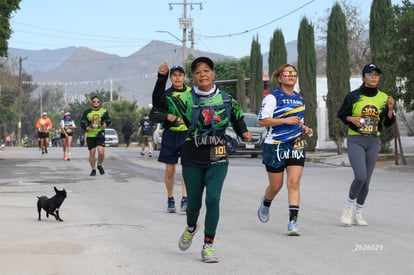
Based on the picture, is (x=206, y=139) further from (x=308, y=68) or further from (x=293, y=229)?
(x=308, y=68)

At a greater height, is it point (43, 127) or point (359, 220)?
point (43, 127)

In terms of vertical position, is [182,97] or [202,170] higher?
[182,97]

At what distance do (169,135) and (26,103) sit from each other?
126246 millimetres

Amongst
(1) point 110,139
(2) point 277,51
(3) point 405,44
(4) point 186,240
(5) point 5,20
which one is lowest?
(1) point 110,139

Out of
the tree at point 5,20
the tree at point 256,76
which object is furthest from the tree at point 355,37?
the tree at point 5,20

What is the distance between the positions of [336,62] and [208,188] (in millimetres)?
26380

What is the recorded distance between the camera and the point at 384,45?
83.4ft

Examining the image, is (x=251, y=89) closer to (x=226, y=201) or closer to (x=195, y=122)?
(x=226, y=201)

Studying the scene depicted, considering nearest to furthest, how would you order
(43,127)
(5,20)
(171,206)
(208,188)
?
(208,188) < (171,206) < (5,20) < (43,127)

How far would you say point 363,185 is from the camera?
10234 millimetres

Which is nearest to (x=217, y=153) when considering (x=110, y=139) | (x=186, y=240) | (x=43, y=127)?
(x=186, y=240)

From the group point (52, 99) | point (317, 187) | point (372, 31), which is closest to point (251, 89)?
point (372, 31)

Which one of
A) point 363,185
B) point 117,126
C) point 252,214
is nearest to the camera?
point 363,185

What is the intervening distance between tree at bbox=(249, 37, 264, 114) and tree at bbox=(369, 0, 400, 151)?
69.5ft
